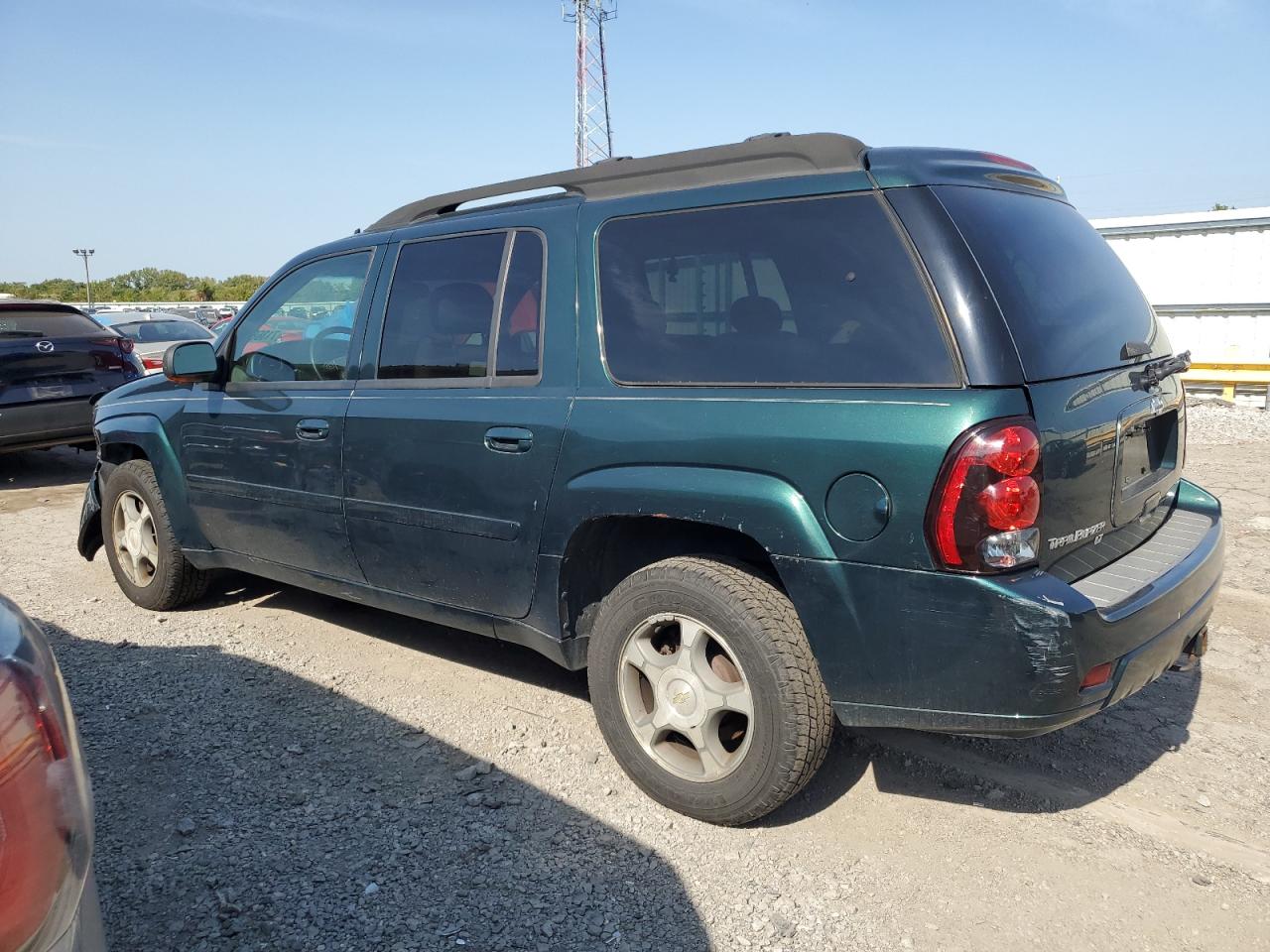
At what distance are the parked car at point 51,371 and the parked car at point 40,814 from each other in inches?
323

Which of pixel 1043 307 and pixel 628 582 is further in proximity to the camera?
pixel 628 582

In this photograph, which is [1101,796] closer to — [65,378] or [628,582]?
[628,582]

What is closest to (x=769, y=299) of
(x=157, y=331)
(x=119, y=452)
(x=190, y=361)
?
(x=190, y=361)

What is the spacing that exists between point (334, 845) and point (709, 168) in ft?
7.84

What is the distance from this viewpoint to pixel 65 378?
8930mm

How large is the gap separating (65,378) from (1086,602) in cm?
909

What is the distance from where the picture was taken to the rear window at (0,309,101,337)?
8.67 metres

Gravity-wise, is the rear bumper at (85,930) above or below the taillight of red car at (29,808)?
below

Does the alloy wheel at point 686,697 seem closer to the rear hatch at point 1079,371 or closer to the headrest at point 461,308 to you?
the rear hatch at point 1079,371

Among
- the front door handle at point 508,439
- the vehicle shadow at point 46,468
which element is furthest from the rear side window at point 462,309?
the vehicle shadow at point 46,468

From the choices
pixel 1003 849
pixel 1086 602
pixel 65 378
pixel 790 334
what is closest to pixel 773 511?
pixel 790 334

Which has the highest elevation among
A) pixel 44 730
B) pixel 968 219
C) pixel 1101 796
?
pixel 968 219

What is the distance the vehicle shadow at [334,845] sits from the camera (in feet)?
8.49

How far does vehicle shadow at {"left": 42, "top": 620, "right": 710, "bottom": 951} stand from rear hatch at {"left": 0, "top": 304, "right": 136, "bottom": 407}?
228 inches
